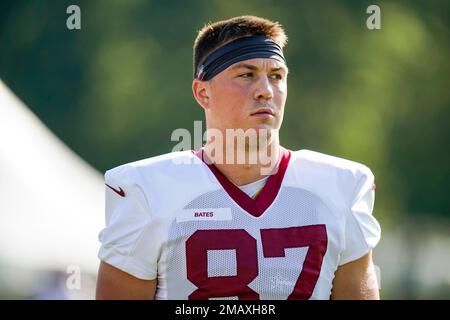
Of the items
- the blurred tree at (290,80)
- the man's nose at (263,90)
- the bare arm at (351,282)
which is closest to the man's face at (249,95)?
the man's nose at (263,90)

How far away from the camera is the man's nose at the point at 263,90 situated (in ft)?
9.79

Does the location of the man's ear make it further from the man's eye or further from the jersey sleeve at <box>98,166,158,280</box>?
the jersey sleeve at <box>98,166,158,280</box>

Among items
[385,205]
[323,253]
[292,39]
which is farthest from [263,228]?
[292,39]

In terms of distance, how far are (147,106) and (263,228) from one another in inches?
217

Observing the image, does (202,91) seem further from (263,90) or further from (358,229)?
(358,229)

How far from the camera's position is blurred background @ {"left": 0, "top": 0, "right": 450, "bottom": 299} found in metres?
7.90

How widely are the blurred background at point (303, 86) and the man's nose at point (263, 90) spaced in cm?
409

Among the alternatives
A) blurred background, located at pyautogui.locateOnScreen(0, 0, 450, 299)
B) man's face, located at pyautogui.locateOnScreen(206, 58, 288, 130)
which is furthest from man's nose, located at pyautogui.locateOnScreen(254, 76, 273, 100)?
blurred background, located at pyautogui.locateOnScreen(0, 0, 450, 299)

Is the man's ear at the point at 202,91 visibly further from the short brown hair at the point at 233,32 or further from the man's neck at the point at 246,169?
Result: the man's neck at the point at 246,169

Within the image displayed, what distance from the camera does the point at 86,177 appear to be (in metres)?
6.36

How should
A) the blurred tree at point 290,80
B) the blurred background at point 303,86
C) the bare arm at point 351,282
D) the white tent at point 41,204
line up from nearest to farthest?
the bare arm at point 351,282 → the white tent at point 41,204 → the blurred background at point 303,86 → the blurred tree at point 290,80

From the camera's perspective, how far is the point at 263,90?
2.99m

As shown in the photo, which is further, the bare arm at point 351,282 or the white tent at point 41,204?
→ the white tent at point 41,204

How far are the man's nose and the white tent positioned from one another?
2.36m
